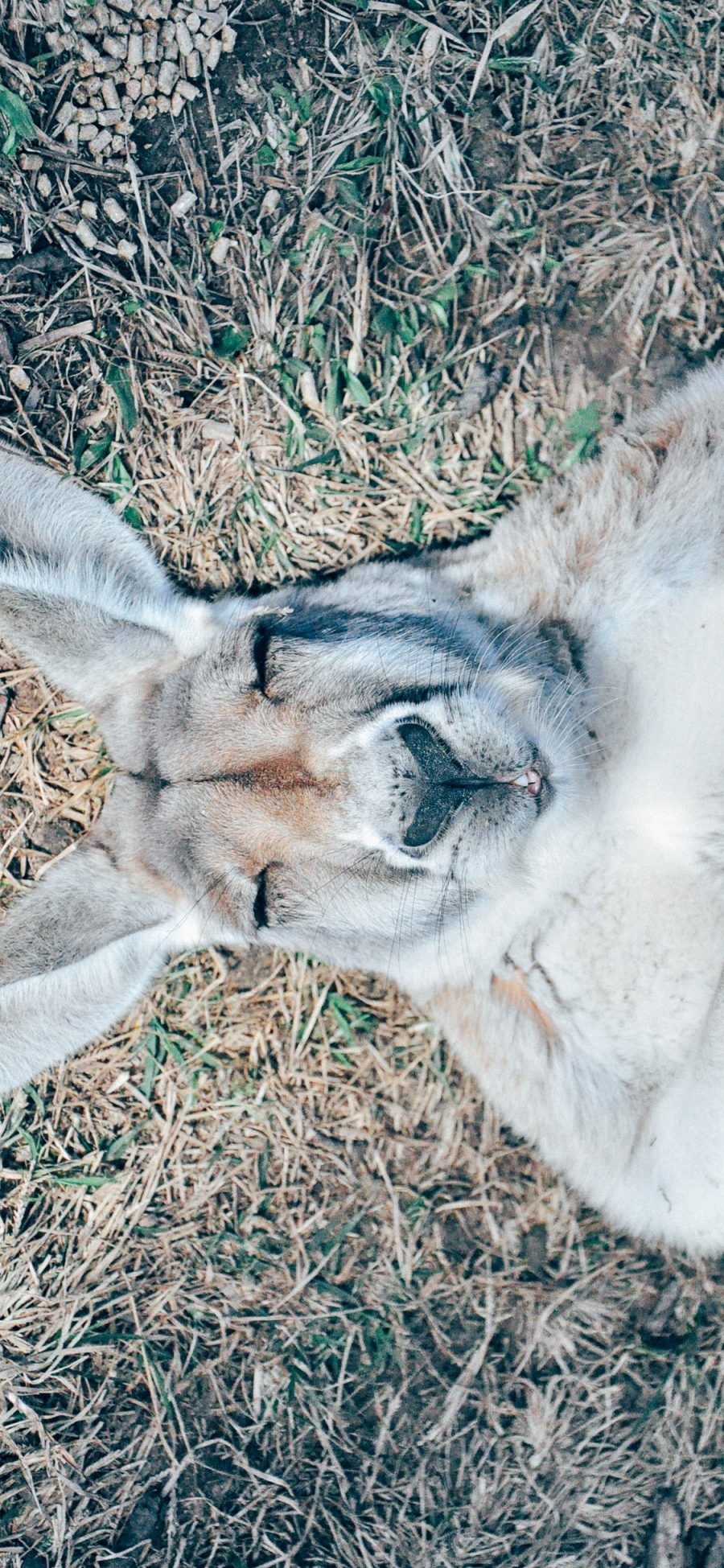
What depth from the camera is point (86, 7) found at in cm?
365

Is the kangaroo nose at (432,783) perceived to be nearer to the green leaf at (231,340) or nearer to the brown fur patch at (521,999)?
the brown fur patch at (521,999)

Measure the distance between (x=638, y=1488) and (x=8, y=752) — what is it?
131 inches

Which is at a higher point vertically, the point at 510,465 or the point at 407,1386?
the point at 510,465

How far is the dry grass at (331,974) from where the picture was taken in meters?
3.70

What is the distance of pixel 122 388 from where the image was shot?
3.79 m

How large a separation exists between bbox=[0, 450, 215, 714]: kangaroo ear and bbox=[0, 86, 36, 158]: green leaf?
1.29 metres

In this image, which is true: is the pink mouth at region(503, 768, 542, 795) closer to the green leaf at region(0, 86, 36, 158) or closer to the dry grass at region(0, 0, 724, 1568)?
the dry grass at region(0, 0, 724, 1568)

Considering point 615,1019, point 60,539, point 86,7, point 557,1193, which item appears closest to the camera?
point 60,539

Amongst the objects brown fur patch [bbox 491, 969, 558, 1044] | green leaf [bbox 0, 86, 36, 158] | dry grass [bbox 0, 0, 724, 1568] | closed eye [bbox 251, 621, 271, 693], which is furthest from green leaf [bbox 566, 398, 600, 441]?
green leaf [bbox 0, 86, 36, 158]

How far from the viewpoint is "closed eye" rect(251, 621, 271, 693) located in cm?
302

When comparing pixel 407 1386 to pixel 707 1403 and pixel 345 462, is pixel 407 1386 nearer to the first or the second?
pixel 707 1403

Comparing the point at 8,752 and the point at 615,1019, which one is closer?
the point at 615,1019

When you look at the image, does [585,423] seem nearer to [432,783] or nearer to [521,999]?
[432,783]

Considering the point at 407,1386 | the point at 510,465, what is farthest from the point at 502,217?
the point at 407,1386
